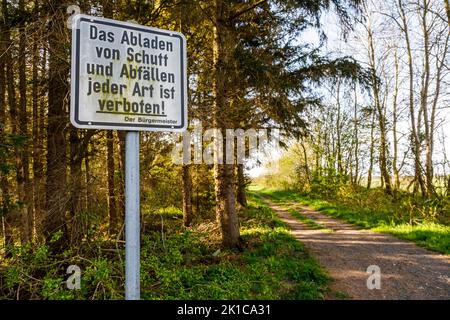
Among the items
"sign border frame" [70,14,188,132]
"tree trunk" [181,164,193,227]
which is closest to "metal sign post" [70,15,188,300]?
"sign border frame" [70,14,188,132]

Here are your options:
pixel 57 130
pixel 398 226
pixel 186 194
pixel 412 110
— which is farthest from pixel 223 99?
pixel 412 110

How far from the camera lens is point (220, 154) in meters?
7.74

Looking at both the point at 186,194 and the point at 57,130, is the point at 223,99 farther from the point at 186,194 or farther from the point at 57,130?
the point at 186,194

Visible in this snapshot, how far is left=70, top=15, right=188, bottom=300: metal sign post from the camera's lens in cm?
146

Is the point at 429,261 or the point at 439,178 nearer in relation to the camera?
the point at 429,261

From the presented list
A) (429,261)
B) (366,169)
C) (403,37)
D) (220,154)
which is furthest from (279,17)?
(366,169)

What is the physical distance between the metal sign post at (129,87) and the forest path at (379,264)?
4.66m

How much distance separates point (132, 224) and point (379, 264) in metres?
6.65

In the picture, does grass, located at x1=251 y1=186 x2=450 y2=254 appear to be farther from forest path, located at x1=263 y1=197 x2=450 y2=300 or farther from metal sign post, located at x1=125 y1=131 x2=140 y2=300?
metal sign post, located at x1=125 y1=131 x2=140 y2=300

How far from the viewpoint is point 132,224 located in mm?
1526
